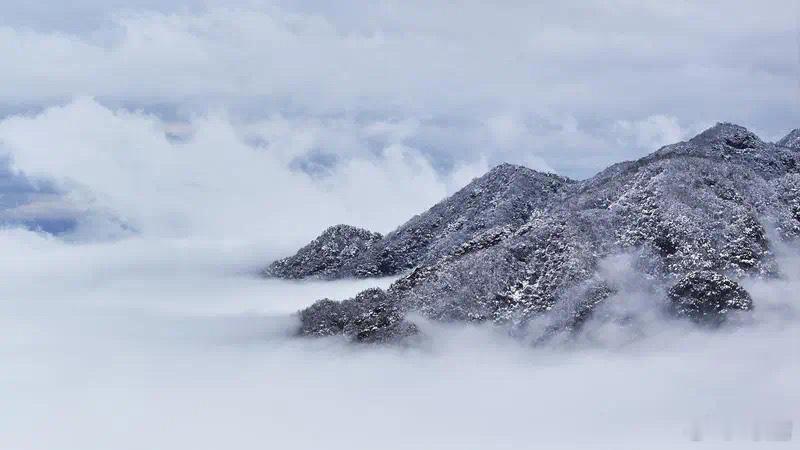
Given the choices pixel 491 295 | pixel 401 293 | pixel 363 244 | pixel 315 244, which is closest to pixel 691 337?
pixel 491 295

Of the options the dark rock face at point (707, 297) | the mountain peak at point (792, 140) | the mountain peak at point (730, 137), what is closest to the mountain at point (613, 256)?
the dark rock face at point (707, 297)

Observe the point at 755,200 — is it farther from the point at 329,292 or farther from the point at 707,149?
the point at 329,292

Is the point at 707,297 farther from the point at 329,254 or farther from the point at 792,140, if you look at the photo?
the point at 792,140

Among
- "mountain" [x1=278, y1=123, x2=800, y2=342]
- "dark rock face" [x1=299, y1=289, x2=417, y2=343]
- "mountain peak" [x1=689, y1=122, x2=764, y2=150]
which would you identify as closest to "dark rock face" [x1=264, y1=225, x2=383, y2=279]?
"mountain" [x1=278, y1=123, x2=800, y2=342]

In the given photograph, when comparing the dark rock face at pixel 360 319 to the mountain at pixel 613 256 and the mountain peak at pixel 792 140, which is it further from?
the mountain peak at pixel 792 140

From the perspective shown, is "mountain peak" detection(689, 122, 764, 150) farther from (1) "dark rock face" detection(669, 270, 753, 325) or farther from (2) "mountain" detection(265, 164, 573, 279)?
(1) "dark rock face" detection(669, 270, 753, 325)

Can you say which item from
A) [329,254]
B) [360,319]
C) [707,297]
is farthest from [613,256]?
[329,254]
